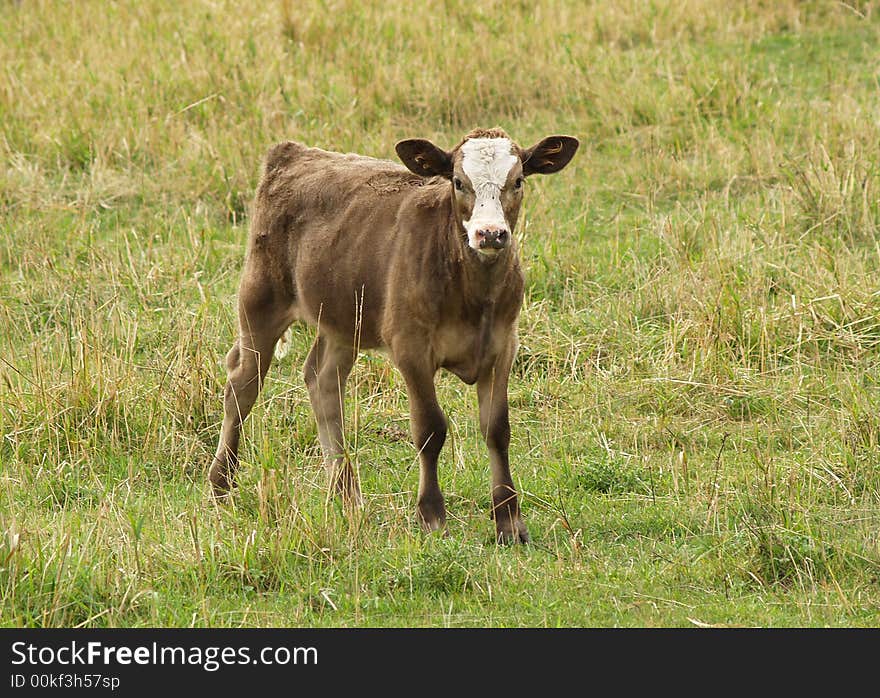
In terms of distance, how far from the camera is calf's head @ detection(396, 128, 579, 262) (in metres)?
6.21

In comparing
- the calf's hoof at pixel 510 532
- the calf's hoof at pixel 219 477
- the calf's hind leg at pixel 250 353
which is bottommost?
the calf's hoof at pixel 219 477

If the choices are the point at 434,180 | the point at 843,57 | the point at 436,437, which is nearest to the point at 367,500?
the point at 436,437

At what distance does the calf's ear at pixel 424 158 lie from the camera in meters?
6.82

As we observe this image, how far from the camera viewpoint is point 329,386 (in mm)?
7961

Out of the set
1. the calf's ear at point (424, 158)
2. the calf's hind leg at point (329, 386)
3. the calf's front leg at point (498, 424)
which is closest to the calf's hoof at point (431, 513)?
the calf's front leg at point (498, 424)

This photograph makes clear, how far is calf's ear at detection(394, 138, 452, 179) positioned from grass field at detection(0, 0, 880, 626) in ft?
4.22

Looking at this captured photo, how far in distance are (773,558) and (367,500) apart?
6.91 ft

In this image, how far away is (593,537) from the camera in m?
6.71

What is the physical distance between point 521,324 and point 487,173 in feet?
Result: 9.23

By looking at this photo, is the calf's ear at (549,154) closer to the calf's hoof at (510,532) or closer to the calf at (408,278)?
the calf at (408,278)

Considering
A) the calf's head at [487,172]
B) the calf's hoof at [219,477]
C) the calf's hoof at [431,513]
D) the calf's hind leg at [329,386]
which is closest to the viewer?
the calf's head at [487,172]

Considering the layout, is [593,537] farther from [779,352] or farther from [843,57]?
Answer: [843,57]

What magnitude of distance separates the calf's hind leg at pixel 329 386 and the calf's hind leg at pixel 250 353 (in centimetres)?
32

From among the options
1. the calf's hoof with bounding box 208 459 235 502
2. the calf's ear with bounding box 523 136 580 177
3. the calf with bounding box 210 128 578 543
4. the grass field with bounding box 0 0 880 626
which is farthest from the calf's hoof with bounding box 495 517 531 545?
the calf's ear with bounding box 523 136 580 177
